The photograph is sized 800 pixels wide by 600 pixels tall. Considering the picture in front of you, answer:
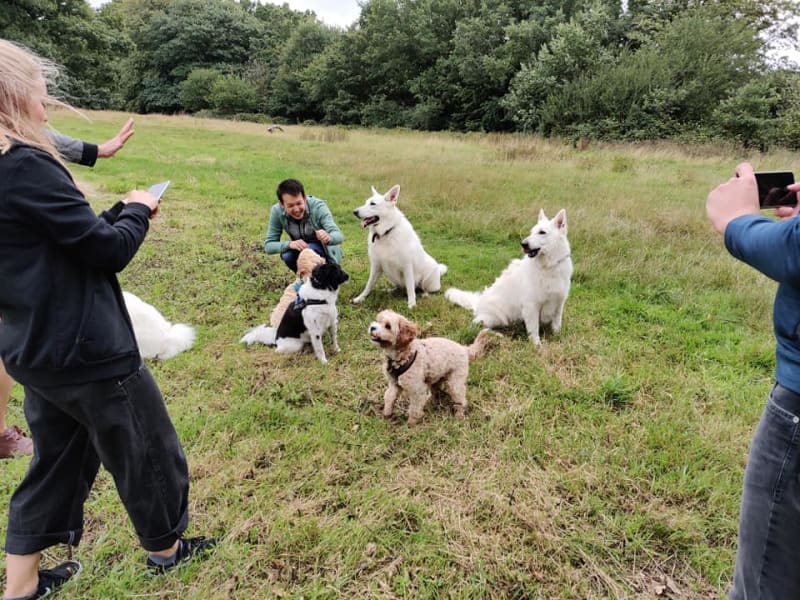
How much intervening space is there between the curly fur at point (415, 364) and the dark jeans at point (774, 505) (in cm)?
217

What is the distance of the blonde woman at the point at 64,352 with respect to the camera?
1455 mm

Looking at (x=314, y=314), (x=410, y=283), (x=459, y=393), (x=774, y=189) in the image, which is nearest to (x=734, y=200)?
(x=774, y=189)

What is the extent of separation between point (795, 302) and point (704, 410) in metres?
2.79

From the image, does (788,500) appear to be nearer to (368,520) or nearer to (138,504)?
(368,520)

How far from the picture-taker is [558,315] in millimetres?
4648

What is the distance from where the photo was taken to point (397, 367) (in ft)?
10.8

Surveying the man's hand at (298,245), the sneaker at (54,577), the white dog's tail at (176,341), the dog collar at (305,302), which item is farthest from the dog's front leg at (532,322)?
the sneaker at (54,577)

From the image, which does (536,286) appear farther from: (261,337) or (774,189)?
(774,189)

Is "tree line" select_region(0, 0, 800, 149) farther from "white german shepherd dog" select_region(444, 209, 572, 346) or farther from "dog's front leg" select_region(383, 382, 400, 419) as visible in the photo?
"dog's front leg" select_region(383, 382, 400, 419)

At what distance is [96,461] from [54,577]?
0.64 meters

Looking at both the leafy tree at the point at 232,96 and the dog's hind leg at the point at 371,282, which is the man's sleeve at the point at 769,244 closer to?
the dog's hind leg at the point at 371,282

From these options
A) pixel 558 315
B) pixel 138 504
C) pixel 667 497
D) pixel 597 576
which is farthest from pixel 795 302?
pixel 558 315

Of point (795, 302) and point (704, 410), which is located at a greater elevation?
point (795, 302)

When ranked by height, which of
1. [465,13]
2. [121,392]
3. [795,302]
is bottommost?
[121,392]
